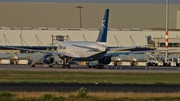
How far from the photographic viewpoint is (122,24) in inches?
5901

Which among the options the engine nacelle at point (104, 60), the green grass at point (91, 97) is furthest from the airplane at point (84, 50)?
the green grass at point (91, 97)

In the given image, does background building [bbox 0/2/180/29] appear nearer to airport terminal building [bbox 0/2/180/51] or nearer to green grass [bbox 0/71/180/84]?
airport terminal building [bbox 0/2/180/51]

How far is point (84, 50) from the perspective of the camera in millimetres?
86125

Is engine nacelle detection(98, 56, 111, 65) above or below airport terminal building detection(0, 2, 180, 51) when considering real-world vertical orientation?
below

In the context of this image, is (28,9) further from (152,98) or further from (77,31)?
(152,98)

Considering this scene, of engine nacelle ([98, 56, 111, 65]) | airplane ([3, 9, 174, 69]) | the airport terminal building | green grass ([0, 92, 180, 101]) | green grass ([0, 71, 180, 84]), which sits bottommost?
green grass ([0, 71, 180, 84])

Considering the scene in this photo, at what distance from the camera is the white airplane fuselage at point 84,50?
275 ft

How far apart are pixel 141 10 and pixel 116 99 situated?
118486mm

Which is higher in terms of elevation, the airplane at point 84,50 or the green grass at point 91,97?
the airplane at point 84,50

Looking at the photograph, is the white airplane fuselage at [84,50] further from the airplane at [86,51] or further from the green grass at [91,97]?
the green grass at [91,97]

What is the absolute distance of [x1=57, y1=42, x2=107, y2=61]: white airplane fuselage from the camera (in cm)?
8388

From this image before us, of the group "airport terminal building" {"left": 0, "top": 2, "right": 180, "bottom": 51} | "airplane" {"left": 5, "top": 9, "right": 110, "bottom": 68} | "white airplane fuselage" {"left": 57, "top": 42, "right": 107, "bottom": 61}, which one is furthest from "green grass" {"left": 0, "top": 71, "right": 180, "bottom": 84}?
"airport terminal building" {"left": 0, "top": 2, "right": 180, "bottom": 51}

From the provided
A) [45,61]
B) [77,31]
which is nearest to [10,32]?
[77,31]

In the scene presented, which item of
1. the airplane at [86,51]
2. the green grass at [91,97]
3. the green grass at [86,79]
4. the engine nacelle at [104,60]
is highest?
the airplane at [86,51]
